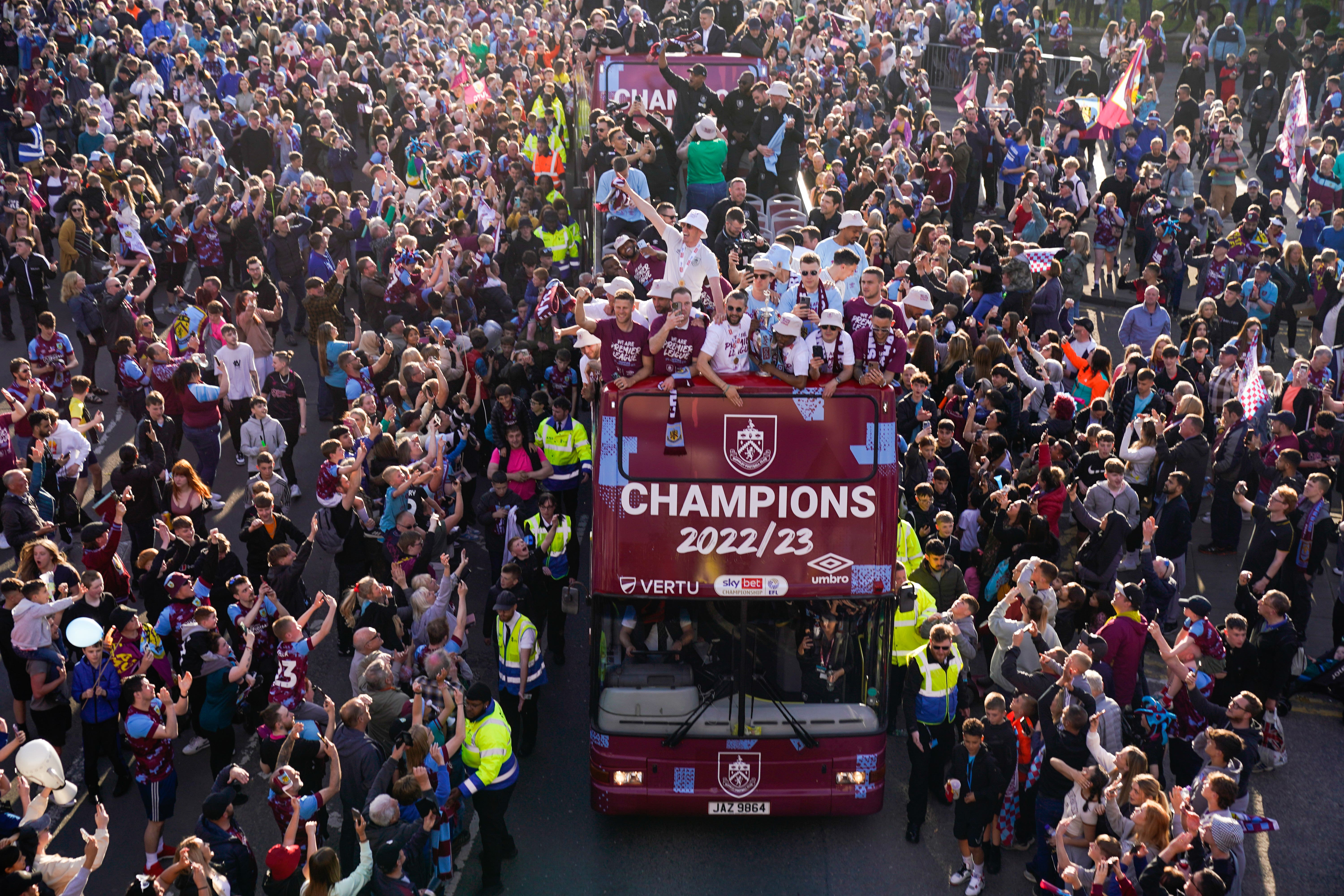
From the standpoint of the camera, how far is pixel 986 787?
31.3 ft

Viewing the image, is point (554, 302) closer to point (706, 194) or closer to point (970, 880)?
point (706, 194)

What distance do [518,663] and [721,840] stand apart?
7.12ft

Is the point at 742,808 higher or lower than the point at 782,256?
lower

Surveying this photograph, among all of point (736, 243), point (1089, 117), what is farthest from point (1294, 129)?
point (736, 243)

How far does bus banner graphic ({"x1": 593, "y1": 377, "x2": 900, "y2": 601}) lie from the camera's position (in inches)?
383

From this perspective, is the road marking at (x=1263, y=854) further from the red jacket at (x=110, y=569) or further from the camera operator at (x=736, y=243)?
the red jacket at (x=110, y=569)

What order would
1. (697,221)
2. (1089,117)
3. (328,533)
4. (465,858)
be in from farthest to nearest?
(1089,117), (328,533), (697,221), (465,858)

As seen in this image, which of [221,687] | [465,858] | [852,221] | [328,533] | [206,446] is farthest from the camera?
[206,446]

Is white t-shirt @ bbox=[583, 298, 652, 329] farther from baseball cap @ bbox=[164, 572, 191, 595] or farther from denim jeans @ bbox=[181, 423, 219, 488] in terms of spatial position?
denim jeans @ bbox=[181, 423, 219, 488]

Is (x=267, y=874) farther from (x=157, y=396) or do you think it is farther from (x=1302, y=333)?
(x=1302, y=333)

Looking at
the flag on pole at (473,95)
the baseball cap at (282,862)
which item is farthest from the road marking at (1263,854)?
the flag on pole at (473,95)

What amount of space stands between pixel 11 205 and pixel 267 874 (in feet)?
42.3

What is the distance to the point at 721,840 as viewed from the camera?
10.4m

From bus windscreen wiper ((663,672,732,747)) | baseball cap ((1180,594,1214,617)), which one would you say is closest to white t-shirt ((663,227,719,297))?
bus windscreen wiper ((663,672,732,747))
